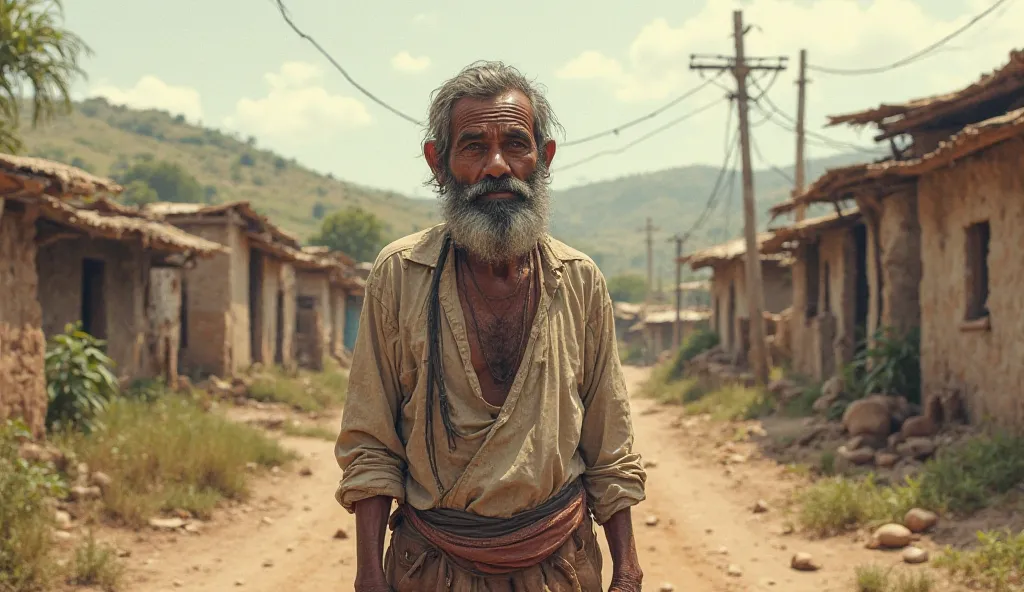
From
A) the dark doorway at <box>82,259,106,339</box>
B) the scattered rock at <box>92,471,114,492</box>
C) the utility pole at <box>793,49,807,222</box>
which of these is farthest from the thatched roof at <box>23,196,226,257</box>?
the utility pole at <box>793,49,807,222</box>

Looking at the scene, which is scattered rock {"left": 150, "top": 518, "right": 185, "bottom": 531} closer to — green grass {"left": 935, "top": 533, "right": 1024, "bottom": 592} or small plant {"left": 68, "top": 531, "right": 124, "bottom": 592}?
small plant {"left": 68, "top": 531, "right": 124, "bottom": 592}

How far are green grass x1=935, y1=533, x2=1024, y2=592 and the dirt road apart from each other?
540mm

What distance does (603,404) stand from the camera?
2.59 metres

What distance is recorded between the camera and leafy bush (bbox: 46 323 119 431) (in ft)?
29.1

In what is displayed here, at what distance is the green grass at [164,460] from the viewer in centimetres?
776

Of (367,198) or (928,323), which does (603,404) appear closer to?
(928,323)

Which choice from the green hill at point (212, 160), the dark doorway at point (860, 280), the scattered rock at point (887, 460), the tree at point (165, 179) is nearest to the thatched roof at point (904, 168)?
the dark doorway at point (860, 280)

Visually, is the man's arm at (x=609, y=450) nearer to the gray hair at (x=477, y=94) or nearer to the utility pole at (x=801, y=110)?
the gray hair at (x=477, y=94)

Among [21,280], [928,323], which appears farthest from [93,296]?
[928,323]

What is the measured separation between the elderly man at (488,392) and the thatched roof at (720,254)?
17.5m

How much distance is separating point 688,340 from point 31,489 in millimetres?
20138

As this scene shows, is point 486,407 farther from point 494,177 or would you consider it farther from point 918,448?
point 918,448

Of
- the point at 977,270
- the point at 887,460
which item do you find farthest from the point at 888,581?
the point at 977,270

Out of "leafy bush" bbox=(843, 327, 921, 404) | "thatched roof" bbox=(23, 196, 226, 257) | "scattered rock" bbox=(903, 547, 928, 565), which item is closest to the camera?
"scattered rock" bbox=(903, 547, 928, 565)
